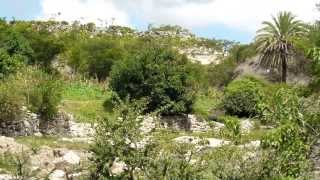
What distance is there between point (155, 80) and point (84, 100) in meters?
5.46

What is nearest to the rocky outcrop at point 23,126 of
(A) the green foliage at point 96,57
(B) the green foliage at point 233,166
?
(B) the green foliage at point 233,166

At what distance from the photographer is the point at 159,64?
131 feet

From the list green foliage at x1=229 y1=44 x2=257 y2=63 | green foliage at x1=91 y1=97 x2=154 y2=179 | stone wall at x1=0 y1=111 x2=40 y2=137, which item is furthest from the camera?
green foliage at x1=229 y1=44 x2=257 y2=63

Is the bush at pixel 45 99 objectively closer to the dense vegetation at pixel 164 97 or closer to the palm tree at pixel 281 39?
the dense vegetation at pixel 164 97

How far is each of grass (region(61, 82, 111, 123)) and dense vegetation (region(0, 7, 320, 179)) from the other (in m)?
0.08

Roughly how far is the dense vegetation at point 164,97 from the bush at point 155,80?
6 cm

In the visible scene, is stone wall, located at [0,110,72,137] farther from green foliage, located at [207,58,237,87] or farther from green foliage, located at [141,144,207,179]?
green foliage, located at [207,58,237,87]

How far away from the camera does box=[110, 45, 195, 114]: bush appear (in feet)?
128

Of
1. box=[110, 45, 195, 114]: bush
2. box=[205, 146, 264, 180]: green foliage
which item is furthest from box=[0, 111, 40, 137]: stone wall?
box=[205, 146, 264, 180]: green foliage

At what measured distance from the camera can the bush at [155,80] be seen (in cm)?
3909

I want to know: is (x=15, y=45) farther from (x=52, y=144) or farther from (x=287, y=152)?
(x=287, y=152)

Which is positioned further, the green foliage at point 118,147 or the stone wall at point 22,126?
the stone wall at point 22,126

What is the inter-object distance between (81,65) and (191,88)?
20.0m

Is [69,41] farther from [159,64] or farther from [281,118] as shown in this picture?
[281,118]
